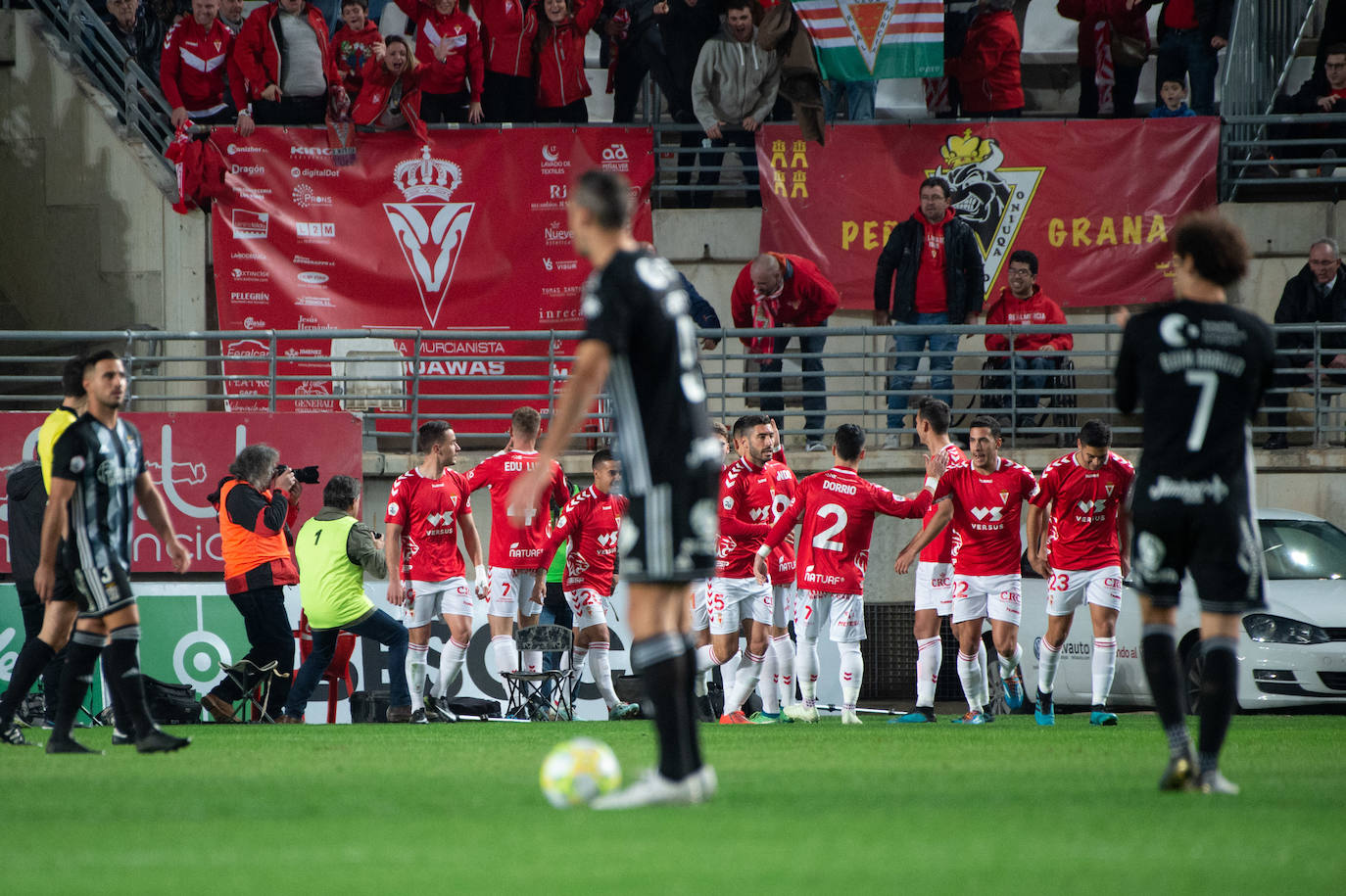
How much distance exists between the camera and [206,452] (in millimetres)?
16812

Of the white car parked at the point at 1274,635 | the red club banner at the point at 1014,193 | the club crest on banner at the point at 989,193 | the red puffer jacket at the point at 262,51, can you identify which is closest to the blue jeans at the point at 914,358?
the red club banner at the point at 1014,193

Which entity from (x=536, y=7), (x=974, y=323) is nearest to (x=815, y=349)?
(x=974, y=323)

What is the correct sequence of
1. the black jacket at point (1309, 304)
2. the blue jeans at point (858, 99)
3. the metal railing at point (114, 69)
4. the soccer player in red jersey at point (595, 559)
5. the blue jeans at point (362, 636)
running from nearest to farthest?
the blue jeans at point (362, 636)
the soccer player in red jersey at point (595, 559)
the black jacket at point (1309, 304)
the blue jeans at point (858, 99)
the metal railing at point (114, 69)

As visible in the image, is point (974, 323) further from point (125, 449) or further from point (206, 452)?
point (125, 449)

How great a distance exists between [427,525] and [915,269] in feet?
20.9

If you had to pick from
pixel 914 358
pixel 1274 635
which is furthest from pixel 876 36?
pixel 1274 635

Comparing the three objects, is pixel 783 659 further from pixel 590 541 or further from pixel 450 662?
pixel 450 662

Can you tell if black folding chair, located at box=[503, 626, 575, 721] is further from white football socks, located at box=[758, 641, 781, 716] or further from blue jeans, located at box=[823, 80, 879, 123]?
blue jeans, located at box=[823, 80, 879, 123]

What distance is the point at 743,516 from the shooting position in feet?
47.6

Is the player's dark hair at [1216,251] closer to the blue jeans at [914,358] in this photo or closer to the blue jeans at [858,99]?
the blue jeans at [914,358]

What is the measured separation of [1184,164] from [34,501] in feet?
43.0

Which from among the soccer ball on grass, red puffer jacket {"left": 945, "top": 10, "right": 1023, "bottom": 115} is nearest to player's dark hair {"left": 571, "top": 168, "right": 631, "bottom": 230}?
the soccer ball on grass

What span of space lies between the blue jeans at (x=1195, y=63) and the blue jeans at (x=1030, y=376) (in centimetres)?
433

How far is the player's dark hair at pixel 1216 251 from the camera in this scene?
6.76 metres
